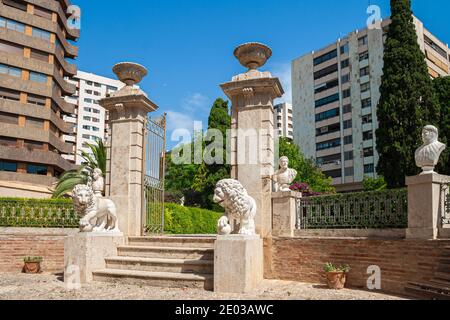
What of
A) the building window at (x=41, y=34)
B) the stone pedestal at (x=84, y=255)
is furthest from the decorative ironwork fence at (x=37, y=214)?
the building window at (x=41, y=34)

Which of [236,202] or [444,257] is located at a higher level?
[236,202]

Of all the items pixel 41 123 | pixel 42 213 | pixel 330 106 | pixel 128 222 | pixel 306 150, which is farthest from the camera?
pixel 306 150

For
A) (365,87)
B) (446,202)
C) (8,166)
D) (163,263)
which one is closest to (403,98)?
(446,202)

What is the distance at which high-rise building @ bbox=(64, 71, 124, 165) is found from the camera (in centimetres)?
7331

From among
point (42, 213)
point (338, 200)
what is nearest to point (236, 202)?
point (338, 200)

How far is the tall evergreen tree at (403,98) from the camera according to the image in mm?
20016

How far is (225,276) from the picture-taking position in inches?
281

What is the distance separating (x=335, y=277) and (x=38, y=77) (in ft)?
127

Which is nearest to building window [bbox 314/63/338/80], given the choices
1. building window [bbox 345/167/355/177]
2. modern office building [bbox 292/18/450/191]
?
modern office building [bbox 292/18/450/191]

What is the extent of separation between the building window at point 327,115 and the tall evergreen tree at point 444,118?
2871 centimetres

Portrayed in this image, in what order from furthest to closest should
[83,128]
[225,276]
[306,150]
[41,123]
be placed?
[83,128], [306,150], [41,123], [225,276]

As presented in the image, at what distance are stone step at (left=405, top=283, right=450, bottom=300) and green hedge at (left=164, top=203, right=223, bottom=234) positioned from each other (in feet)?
38.0

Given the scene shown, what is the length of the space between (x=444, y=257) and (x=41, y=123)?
39211mm

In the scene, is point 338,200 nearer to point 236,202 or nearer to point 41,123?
point 236,202
